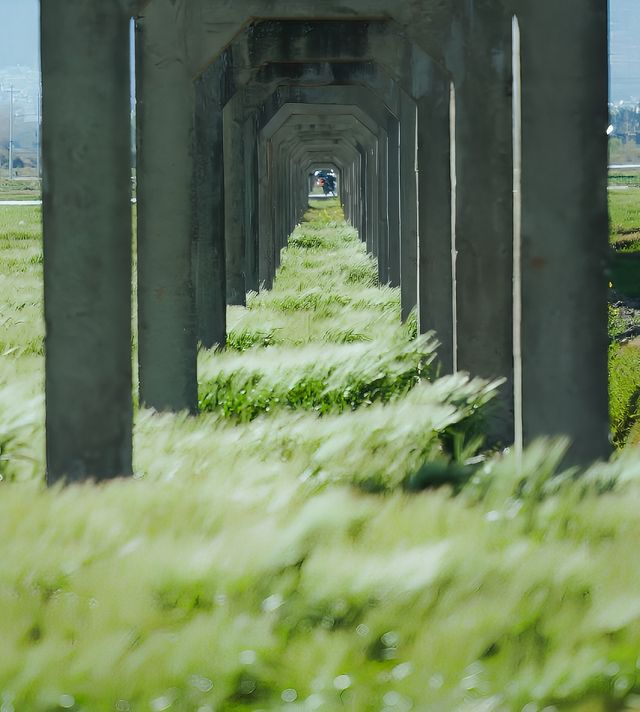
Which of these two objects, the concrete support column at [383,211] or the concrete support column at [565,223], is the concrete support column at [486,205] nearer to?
the concrete support column at [565,223]

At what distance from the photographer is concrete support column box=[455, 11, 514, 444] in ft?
28.7

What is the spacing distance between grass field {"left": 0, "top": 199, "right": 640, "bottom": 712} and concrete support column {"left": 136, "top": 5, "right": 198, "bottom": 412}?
248 cm

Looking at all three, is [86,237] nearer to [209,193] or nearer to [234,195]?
[209,193]

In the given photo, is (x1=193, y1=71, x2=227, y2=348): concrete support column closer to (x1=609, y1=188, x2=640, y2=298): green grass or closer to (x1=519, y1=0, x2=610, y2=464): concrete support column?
(x1=609, y1=188, x2=640, y2=298): green grass

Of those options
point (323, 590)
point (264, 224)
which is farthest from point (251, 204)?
point (323, 590)

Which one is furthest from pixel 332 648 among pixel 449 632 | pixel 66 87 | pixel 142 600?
pixel 66 87

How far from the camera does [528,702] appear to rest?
3.36 metres

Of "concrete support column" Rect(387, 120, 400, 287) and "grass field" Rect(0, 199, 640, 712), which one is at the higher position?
"concrete support column" Rect(387, 120, 400, 287)

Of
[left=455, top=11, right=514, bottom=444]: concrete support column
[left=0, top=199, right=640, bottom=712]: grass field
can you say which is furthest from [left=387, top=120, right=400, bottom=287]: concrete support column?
[left=0, top=199, right=640, bottom=712]: grass field

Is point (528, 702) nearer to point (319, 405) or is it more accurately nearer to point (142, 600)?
point (142, 600)

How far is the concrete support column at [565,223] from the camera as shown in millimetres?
5898

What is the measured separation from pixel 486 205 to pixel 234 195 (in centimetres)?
813

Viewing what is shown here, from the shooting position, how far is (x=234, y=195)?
54.7ft

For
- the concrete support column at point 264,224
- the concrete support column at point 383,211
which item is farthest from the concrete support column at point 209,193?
the concrete support column at point 264,224
